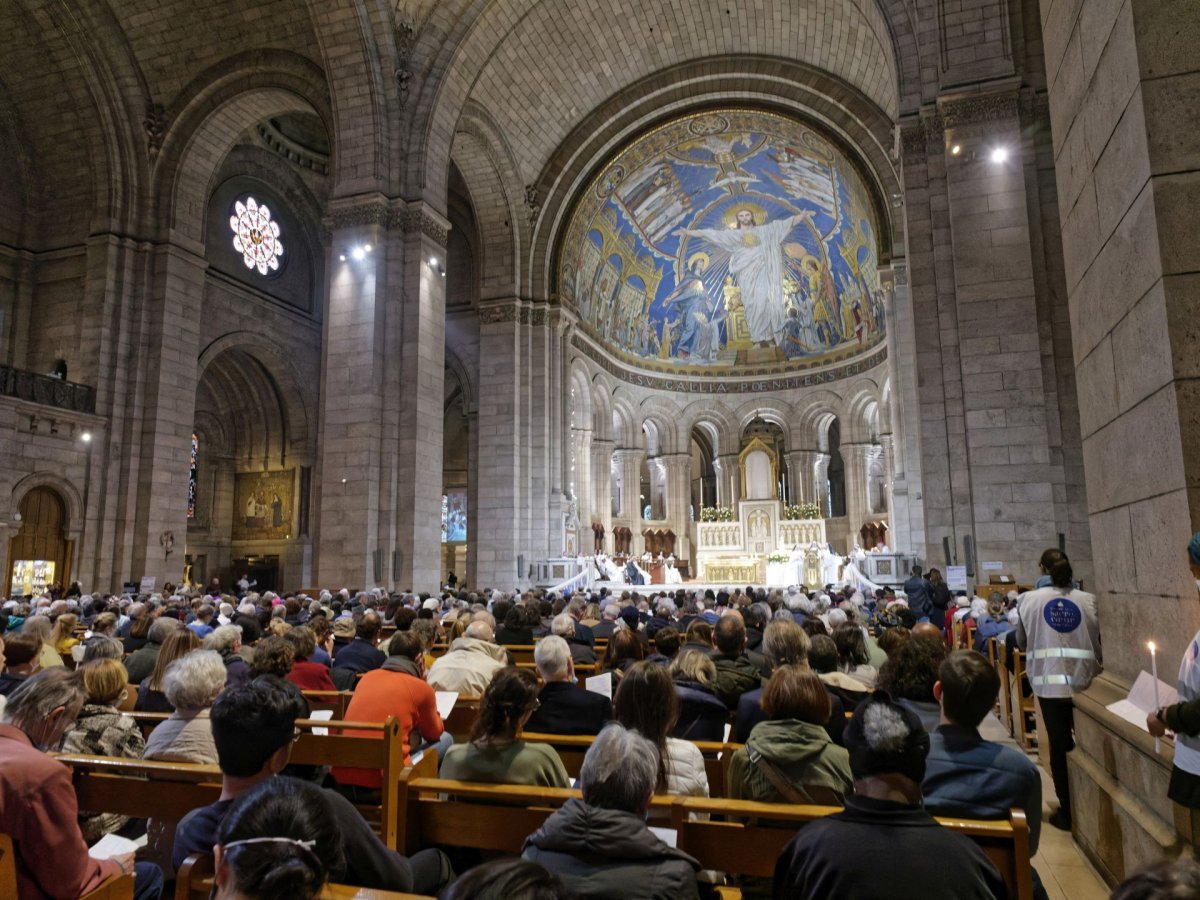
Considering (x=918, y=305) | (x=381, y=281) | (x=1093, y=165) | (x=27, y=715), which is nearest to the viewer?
(x=27, y=715)

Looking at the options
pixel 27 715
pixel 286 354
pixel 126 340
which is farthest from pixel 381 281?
pixel 27 715

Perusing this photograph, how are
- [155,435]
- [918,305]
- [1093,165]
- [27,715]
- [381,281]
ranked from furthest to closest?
[155,435], [381,281], [918,305], [1093,165], [27,715]

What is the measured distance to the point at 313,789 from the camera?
5.36ft

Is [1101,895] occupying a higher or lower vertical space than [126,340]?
lower

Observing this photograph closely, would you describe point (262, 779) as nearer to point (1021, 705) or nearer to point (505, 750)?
point (505, 750)

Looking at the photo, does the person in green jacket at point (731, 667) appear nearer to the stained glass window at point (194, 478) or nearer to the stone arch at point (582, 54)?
the stone arch at point (582, 54)

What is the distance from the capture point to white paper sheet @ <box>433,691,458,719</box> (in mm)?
4723

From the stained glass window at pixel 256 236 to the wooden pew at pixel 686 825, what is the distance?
75.2 ft

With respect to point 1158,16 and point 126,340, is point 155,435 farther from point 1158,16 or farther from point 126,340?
point 1158,16

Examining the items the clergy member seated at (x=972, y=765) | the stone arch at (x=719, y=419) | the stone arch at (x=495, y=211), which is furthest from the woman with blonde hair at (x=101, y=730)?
the stone arch at (x=719, y=419)

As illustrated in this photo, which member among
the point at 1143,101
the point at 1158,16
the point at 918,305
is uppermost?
the point at 918,305

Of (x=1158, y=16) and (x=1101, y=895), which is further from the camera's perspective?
(x=1101, y=895)

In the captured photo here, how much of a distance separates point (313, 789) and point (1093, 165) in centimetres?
432

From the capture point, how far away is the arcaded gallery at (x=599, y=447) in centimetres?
262
